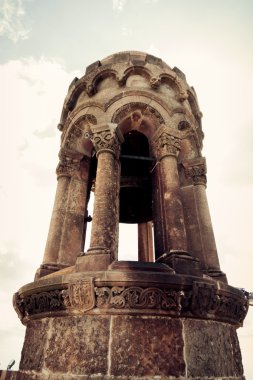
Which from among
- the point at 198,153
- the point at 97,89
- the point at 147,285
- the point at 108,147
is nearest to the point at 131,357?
the point at 147,285

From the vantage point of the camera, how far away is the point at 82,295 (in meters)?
3.07

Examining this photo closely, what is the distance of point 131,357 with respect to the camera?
2.85 meters

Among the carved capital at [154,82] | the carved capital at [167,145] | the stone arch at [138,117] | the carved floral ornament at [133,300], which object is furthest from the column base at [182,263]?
the carved capital at [154,82]

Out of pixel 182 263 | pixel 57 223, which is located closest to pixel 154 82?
pixel 57 223

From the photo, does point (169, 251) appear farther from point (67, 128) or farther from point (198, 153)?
point (67, 128)

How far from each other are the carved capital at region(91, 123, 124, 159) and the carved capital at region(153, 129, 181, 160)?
29.3 inches

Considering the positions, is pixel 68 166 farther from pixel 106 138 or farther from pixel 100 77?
pixel 100 77

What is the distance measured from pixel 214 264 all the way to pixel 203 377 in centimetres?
180

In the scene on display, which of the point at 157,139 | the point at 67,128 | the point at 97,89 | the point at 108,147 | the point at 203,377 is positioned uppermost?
the point at 97,89

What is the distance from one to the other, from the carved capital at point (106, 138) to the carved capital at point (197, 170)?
5.10 feet

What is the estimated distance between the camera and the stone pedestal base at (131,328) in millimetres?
2861

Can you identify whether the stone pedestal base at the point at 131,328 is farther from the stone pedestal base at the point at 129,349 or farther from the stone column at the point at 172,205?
the stone column at the point at 172,205

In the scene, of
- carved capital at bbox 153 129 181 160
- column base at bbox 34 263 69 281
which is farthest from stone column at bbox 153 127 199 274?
column base at bbox 34 263 69 281

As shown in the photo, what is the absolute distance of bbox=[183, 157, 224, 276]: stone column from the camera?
4.46 metres
